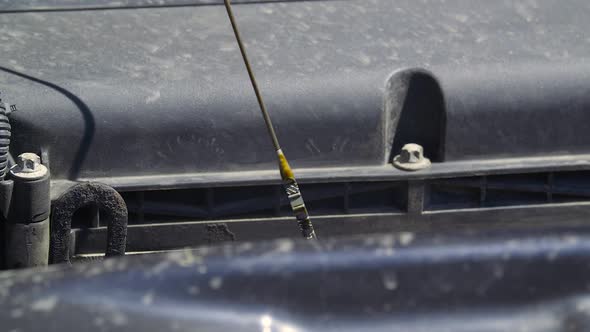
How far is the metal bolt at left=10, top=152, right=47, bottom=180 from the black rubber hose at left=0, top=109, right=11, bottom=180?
0.03 meters

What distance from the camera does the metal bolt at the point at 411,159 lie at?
234 centimetres

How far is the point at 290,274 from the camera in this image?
1.17 m

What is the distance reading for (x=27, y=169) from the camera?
2.13m

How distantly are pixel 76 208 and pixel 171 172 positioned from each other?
0.26 metres

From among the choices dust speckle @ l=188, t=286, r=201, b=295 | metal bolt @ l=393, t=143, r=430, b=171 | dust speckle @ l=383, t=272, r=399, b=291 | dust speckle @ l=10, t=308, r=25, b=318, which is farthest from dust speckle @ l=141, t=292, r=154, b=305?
metal bolt @ l=393, t=143, r=430, b=171

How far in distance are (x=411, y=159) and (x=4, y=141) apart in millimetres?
1042

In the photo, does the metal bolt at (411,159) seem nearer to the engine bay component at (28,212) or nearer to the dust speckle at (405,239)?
the engine bay component at (28,212)

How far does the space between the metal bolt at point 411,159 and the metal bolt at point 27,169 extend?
3.05 ft

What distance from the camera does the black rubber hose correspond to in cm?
209

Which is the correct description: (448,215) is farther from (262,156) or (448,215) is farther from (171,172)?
(171,172)

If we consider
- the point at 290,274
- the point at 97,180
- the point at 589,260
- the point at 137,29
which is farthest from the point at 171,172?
the point at 589,260

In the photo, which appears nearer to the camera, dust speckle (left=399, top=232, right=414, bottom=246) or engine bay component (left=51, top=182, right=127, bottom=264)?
dust speckle (left=399, top=232, right=414, bottom=246)

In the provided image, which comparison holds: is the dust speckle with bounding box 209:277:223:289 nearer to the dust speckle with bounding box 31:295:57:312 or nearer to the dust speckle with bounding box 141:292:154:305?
the dust speckle with bounding box 141:292:154:305

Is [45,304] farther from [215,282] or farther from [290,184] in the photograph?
[290,184]
